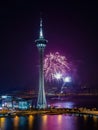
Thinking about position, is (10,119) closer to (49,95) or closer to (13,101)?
(13,101)

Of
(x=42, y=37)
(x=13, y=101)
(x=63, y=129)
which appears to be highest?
(x=42, y=37)

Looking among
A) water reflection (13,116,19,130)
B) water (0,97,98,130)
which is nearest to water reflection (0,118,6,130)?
water (0,97,98,130)

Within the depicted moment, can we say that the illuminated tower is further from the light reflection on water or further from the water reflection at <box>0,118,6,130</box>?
the water reflection at <box>0,118,6,130</box>

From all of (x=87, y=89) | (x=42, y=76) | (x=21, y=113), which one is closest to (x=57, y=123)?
(x=21, y=113)

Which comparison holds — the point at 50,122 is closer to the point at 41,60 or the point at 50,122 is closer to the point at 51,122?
the point at 51,122

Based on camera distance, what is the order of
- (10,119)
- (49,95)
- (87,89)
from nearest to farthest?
(10,119), (49,95), (87,89)

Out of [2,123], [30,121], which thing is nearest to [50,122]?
[30,121]

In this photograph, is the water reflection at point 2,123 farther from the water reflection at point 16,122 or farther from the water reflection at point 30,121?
the water reflection at point 30,121

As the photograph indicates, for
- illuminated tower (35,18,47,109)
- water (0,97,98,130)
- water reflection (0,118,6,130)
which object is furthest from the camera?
illuminated tower (35,18,47,109)
